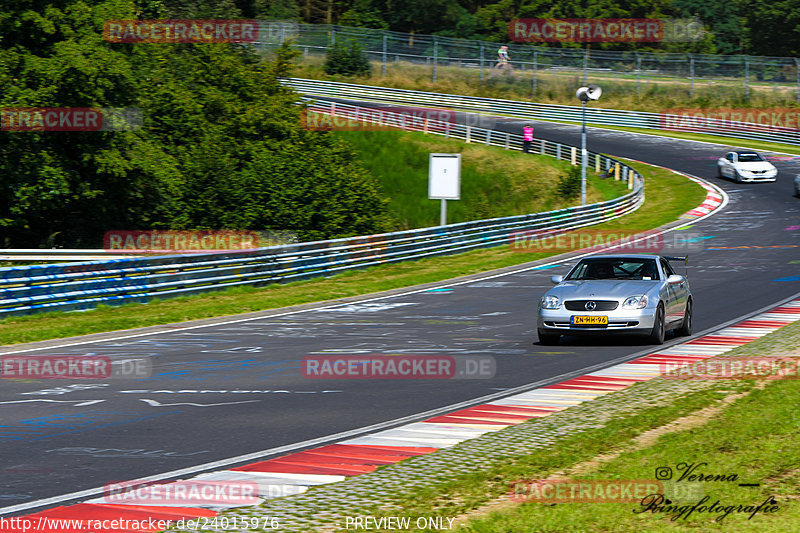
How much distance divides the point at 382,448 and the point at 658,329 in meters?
7.63

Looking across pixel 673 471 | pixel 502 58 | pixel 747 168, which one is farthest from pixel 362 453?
pixel 502 58

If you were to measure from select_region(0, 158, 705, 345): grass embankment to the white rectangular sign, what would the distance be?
2.28 metres

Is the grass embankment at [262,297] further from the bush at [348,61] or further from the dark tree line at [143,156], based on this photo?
the bush at [348,61]

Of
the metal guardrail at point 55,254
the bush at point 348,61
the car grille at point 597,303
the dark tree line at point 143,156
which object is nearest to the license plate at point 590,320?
the car grille at point 597,303

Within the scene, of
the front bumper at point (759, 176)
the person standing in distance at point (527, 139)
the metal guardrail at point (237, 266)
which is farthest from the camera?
the person standing in distance at point (527, 139)

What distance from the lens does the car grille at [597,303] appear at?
1430 centimetres

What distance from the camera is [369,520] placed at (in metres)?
5.60

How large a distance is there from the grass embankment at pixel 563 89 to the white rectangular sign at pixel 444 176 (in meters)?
36.3

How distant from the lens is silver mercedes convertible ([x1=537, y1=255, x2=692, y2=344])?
1421 cm

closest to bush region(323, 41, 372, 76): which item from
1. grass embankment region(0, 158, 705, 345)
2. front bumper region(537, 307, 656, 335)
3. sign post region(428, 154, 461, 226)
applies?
grass embankment region(0, 158, 705, 345)

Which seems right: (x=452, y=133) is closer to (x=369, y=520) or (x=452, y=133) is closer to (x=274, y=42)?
(x=274, y=42)

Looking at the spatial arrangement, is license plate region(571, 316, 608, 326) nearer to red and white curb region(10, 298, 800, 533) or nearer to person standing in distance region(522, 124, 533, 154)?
red and white curb region(10, 298, 800, 533)

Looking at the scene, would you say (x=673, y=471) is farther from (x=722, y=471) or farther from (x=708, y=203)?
(x=708, y=203)

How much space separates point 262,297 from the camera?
22.8 metres
